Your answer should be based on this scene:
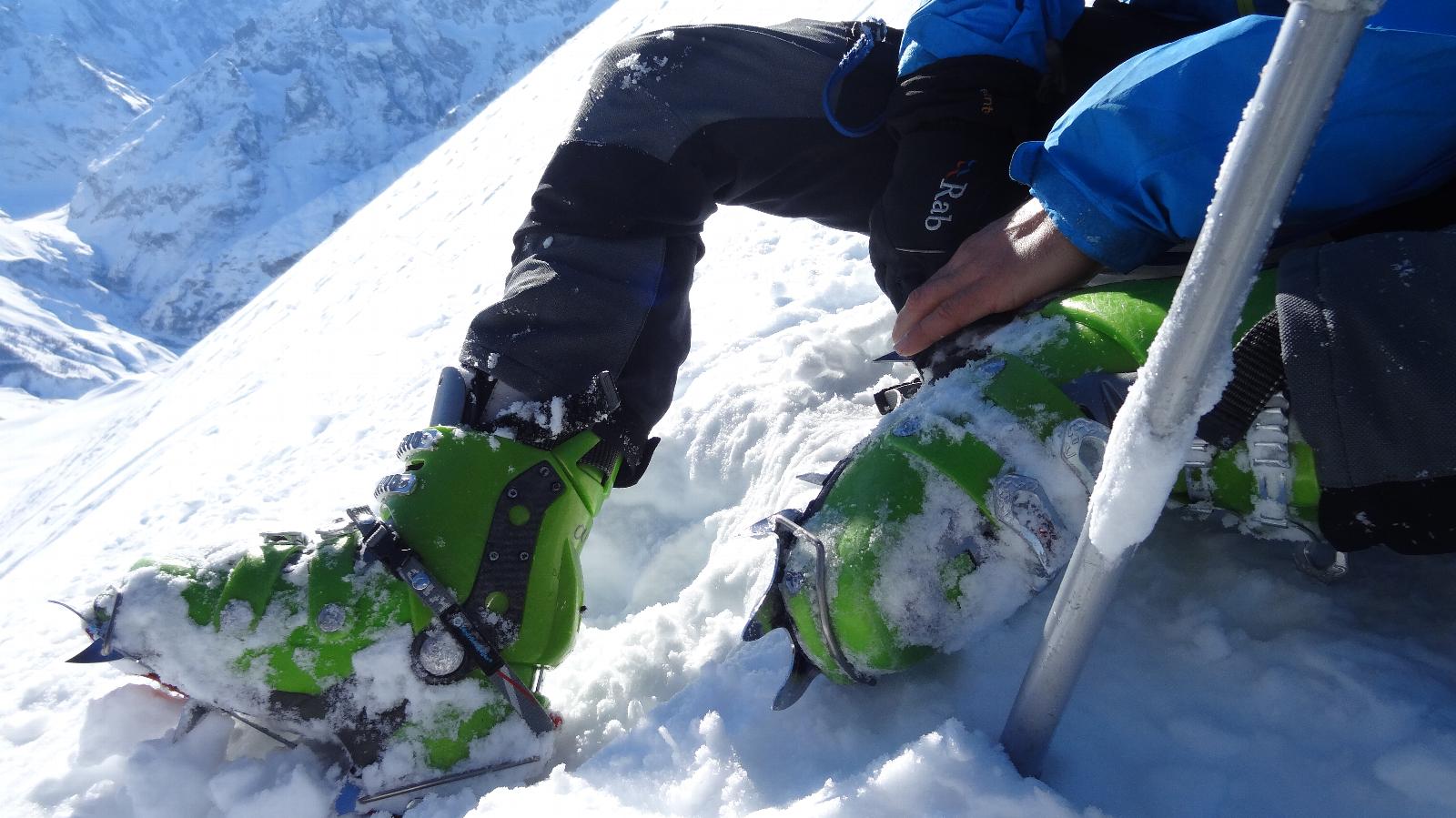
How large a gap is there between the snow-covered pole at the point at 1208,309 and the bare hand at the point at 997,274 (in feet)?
1.67

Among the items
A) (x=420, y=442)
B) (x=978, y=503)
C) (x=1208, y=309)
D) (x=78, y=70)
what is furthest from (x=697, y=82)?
(x=78, y=70)

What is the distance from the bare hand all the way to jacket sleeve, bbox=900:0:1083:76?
1.02ft

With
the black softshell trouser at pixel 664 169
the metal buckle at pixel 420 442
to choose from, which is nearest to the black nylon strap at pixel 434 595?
the metal buckle at pixel 420 442

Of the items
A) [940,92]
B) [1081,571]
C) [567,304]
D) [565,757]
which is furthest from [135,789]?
[940,92]

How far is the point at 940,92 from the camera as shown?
114 cm

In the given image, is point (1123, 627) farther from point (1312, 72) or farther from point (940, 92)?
point (940, 92)

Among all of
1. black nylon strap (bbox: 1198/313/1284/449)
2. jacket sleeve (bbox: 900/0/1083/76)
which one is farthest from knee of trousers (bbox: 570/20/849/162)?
black nylon strap (bbox: 1198/313/1284/449)

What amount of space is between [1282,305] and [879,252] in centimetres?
64

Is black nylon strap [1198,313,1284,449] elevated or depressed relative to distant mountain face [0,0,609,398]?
elevated

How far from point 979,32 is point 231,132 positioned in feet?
296

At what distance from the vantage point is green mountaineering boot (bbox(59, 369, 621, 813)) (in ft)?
2.98

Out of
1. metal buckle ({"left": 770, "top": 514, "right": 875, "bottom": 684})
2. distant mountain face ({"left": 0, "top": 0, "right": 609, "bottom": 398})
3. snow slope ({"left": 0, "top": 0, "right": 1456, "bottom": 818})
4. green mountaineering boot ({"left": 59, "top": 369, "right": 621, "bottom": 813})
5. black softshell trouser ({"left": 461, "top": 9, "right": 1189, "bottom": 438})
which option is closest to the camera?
snow slope ({"left": 0, "top": 0, "right": 1456, "bottom": 818})

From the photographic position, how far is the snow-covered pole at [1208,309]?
12.6 inches

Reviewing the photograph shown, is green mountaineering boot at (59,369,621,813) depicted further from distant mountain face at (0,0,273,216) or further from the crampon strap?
distant mountain face at (0,0,273,216)
